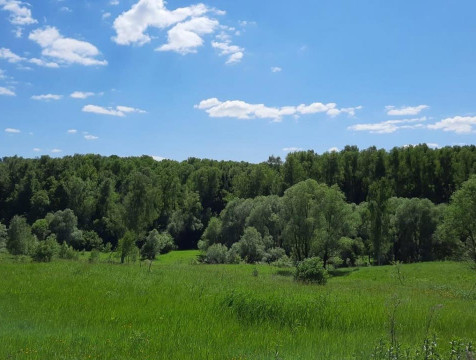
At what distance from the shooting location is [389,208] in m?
57.2

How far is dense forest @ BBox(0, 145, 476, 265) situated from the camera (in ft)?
167

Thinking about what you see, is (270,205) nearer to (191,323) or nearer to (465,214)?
(465,214)

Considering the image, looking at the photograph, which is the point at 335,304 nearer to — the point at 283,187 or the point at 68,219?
the point at 283,187

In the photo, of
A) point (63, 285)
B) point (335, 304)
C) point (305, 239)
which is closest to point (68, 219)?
point (305, 239)

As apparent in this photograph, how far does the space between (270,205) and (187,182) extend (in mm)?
54096

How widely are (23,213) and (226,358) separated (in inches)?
4219

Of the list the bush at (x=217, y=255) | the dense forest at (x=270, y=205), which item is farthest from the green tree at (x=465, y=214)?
the bush at (x=217, y=255)

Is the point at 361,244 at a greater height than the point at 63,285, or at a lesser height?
lesser

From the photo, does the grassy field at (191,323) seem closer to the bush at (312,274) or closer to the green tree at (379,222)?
the bush at (312,274)

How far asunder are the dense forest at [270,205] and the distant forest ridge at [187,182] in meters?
0.26

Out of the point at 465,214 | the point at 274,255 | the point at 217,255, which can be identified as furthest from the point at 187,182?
the point at 465,214

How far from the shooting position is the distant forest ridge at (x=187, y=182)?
75.5 m

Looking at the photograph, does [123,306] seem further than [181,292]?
No

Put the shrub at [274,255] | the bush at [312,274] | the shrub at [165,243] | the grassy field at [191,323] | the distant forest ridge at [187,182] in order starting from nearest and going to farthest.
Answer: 1. the grassy field at [191,323]
2. the bush at [312,274]
3. the shrub at [274,255]
4. the distant forest ridge at [187,182]
5. the shrub at [165,243]
